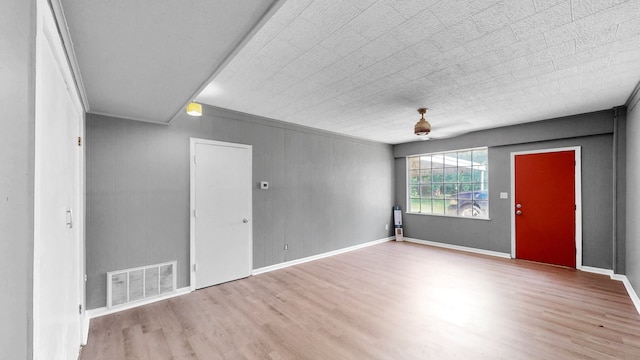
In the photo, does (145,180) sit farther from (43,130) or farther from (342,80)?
(342,80)

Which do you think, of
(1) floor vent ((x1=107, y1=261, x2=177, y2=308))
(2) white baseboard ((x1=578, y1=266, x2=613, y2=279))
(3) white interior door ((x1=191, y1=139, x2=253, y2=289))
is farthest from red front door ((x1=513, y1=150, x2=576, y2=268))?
(1) floor vent ((x1=107, y1=261, x2=177, y2=308))

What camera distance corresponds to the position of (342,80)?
2.77 meters

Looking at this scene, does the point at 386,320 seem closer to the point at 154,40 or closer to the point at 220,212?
the point at 220,212

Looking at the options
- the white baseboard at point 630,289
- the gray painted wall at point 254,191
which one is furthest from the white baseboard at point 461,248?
the white baseboard at point 630,289

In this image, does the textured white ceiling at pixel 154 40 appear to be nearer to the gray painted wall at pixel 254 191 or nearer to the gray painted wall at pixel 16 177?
the gray painted wall at pixel 16 177

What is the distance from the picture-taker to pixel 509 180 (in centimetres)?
491

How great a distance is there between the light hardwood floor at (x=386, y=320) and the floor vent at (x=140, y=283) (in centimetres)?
16

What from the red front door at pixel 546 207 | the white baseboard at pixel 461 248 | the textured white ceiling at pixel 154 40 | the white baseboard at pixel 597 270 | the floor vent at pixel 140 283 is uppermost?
the textured white ceiling at pixel 154 40

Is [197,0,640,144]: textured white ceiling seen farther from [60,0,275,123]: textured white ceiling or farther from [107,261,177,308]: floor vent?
[107,261,177,308]: floor vent

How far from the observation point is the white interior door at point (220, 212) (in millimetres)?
3479

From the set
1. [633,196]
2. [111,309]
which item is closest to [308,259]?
[111,309]

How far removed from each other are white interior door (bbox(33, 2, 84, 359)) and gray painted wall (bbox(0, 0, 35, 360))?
88 millimetres

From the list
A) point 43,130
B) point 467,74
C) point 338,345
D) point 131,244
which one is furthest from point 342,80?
point 131,244

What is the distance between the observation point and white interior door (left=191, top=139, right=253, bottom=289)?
3479 mm
